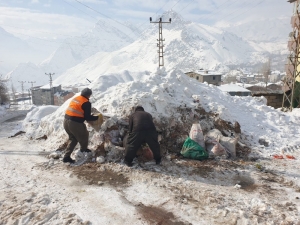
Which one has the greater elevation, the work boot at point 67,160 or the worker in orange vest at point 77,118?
the worker in orange vest at point 77,118

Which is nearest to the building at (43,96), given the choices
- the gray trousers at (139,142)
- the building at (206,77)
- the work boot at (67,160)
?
the building at (206,77)

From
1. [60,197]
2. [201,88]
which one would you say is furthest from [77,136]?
[201,88]

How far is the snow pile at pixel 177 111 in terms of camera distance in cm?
606

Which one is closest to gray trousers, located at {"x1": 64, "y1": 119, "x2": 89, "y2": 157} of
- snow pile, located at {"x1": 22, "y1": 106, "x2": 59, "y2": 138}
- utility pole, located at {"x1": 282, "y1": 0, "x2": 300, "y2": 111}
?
snow pile, located at {"x1": 22, "y1": 106, "x2": 59, "y2": 138}

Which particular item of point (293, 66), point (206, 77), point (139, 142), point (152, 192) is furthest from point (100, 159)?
point (206, 77)

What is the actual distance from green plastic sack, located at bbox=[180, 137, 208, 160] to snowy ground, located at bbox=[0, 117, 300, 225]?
0.19 meters

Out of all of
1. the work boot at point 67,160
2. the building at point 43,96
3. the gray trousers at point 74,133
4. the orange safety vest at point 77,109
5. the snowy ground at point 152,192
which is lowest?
the building at point 43,96

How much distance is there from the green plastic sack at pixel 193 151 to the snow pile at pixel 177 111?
29.8 inches

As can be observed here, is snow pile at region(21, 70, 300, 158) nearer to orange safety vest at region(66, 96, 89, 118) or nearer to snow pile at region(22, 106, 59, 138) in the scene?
snow pile at region(22, 106, 59, 138)

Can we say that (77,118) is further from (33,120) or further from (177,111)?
(33,120)

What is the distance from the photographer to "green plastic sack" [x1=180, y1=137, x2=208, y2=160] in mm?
5105

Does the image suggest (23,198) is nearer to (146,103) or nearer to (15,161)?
(15,161)

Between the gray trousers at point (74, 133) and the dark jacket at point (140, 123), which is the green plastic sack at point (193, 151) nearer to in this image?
the dark jacket at point (140, 123)

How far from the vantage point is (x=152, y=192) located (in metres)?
3.67
